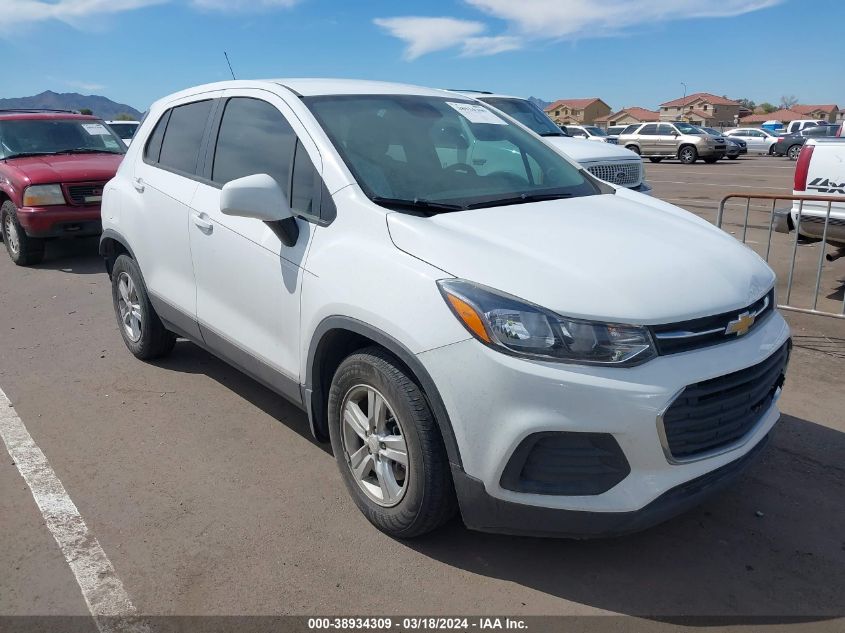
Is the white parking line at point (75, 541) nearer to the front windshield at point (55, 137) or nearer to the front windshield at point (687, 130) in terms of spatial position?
the front windshield at point (55, 137)

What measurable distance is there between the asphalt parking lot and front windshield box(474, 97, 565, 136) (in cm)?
568

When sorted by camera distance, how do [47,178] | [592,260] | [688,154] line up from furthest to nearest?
1. [688,154]
2. [47,178]
3. [592,260]

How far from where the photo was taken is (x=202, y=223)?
3.96 m

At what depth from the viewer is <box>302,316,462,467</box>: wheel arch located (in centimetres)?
264

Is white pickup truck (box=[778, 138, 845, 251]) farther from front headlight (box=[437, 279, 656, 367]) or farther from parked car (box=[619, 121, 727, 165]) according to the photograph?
parked car (box=[619, 121, 727, 165])

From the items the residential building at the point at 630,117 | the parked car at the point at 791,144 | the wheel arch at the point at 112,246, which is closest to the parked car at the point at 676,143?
the parked car at the point at 791,144

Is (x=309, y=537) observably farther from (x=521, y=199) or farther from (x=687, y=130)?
(x=687, y=130)

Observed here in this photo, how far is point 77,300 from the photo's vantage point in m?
7.27

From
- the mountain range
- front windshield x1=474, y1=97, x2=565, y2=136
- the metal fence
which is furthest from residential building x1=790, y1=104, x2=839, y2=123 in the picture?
the metal fence

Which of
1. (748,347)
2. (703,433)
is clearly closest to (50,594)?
(703,433)

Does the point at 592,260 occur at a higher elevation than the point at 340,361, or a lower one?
higher

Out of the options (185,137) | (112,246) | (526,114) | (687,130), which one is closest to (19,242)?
(112,246)

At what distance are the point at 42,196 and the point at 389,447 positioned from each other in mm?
7291

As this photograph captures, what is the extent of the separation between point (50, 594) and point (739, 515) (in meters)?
2.94
